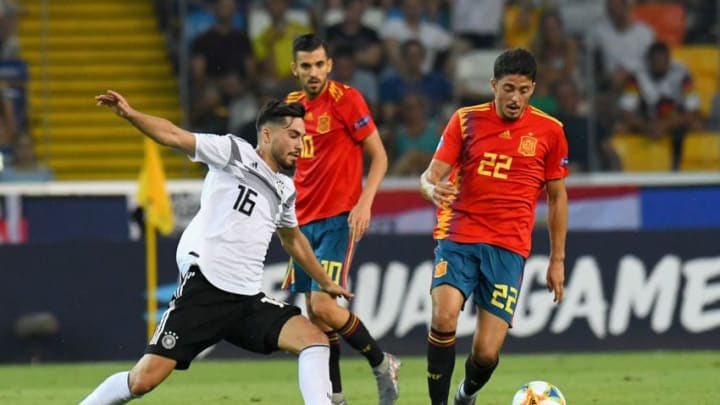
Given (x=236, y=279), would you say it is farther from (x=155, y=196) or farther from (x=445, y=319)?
(x=155, y=196)

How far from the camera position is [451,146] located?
28.0 feet

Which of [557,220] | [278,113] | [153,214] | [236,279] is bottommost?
[153,214]

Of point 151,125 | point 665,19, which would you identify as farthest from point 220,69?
point 151,125

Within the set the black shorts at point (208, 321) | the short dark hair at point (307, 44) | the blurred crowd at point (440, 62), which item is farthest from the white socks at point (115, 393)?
the blurred crowd at point (440, 62)

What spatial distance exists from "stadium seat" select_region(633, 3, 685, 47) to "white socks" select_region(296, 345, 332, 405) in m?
11.4

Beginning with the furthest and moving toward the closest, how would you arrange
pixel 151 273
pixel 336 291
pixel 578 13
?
pixel 578 13
pixel 151 273
pixel 336 291

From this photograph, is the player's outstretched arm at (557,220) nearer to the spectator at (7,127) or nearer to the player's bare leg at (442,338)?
the player's bare leg at (442,338)

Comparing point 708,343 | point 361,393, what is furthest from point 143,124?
point 708,343

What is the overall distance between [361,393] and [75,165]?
7.54 m

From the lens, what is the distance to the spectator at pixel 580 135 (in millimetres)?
15961

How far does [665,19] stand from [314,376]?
11862 millimetres

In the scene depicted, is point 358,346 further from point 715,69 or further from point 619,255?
point 715,69

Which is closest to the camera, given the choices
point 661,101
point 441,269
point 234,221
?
point 234,221

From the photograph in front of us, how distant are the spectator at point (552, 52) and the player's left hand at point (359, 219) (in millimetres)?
7866
